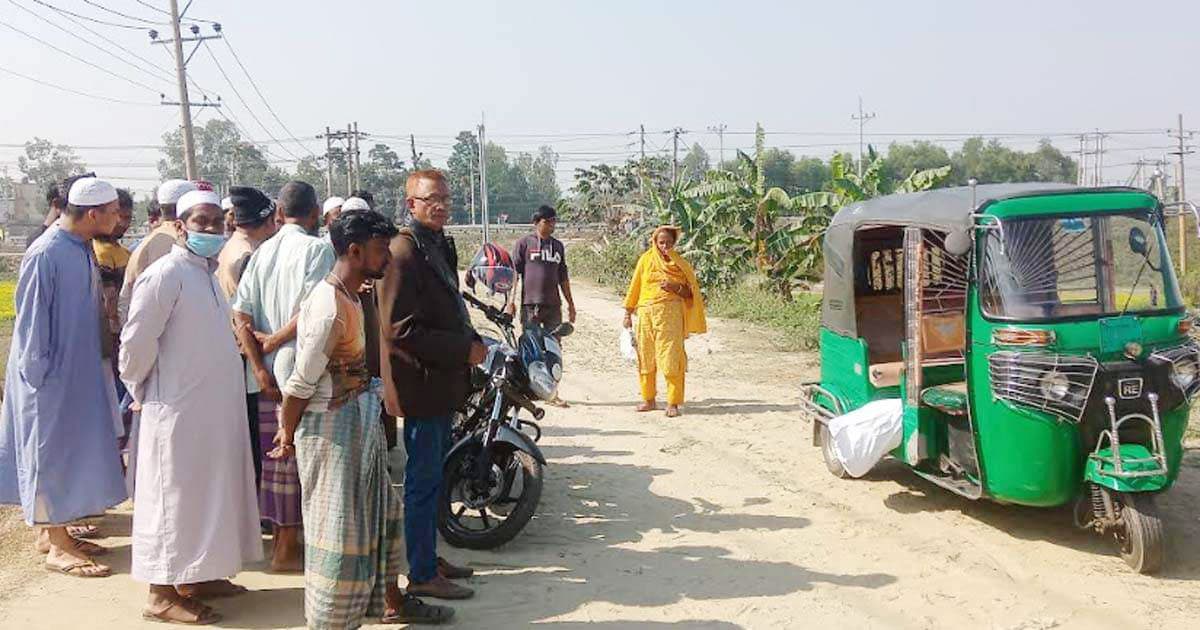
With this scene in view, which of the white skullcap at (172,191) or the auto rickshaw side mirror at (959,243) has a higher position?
the white skullcap at (172,191)

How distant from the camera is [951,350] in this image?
6.68 meters

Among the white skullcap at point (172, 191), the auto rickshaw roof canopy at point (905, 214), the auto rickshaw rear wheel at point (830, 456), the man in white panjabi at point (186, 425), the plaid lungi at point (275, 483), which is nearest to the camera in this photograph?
the man in white panjabi at point (186, 425)

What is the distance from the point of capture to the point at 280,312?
4676 millimetres

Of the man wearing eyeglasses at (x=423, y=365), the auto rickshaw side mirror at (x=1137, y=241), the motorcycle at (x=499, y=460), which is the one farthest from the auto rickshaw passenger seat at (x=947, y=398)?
the man wearing eyeglasses at (x=423, y=365)

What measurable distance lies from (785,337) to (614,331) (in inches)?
118

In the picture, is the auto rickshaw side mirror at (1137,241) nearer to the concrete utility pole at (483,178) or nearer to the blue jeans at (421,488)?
the blue jeans at (421,488)

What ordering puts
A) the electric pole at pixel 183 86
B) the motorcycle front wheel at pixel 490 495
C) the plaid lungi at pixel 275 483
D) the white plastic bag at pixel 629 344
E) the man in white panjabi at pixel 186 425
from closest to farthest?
the man in white panjabi at pixel 186 425 < the plaid lungi at pixel 275 483 < the motorcycle front wheel at pixel 490 495 < the white plastic bag at pixel 629 344 < the electric pole at pixel 183 86

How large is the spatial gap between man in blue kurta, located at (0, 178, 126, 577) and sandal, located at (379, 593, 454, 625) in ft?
5.72

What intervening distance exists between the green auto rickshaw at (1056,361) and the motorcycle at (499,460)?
2.29 meters

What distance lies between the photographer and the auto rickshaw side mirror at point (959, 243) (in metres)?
5.43

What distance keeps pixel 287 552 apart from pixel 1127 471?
4269 mm

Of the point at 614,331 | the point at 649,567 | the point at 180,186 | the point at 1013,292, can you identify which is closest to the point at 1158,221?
the point at 1013,292

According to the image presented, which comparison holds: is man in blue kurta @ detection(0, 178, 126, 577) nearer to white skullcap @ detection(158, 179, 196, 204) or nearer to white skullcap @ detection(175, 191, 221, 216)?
white skullcap @ detection(175, 191, 221, 216)

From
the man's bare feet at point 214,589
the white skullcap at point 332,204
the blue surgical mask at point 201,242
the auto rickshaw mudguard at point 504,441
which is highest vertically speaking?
the white skullcap at point 332,204
